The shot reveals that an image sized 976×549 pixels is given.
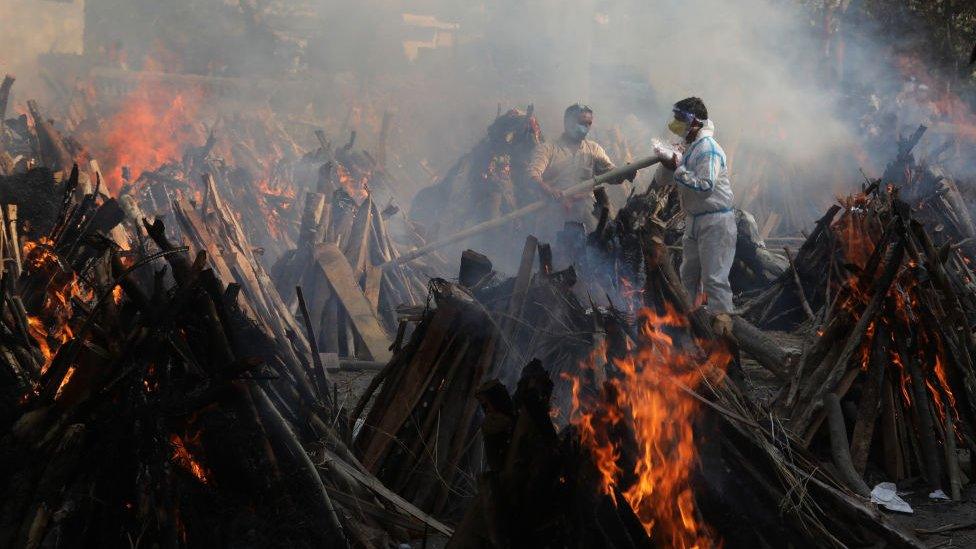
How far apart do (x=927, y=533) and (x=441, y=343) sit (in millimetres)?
2670

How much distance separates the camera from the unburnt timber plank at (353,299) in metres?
7.55

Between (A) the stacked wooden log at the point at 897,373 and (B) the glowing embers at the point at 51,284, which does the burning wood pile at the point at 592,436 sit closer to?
(A) the stacked wooden log at the point at 897,373

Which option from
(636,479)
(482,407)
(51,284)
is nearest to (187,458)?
(482,407)

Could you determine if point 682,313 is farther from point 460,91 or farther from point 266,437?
point 460,91

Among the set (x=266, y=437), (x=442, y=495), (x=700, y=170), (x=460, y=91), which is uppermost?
(x=460, y=91)

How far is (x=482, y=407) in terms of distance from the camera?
10.6 feet

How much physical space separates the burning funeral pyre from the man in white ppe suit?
97 centimetres

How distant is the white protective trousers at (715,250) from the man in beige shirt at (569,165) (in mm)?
2733

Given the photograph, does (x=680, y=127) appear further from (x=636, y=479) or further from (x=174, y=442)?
(x=174, y=442)

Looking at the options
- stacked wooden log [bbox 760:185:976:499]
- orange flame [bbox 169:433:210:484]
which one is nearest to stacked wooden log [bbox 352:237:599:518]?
orange flame [bbox 169:433:210:484]

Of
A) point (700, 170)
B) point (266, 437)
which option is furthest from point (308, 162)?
point (266, 437)

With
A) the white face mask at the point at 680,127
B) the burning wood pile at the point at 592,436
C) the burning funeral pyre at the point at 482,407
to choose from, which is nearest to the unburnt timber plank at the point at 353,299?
the burning funeral pyre at the point at 482,407

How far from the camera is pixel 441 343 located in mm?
4082

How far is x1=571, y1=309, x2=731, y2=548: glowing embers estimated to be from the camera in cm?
304
